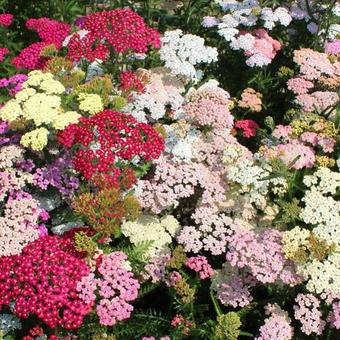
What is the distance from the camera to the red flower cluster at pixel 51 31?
19.3 feet

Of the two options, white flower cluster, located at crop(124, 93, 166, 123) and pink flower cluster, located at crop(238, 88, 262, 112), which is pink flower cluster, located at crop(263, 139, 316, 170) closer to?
pink flower cluster, located at crop(238, 88, 262, 112)

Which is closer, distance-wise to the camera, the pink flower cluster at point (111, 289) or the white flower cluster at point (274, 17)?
the pink flower cluster at point (111, 289)

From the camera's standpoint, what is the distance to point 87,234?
4254 millimetres

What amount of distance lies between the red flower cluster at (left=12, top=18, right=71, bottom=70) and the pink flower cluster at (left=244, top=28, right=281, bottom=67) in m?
1.96

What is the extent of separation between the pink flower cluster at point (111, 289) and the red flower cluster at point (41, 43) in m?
2.35

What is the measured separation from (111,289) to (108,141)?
109 centimetres

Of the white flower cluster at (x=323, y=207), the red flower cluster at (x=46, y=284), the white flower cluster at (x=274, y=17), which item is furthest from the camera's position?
the white flower cluster at (x=274, y=17)

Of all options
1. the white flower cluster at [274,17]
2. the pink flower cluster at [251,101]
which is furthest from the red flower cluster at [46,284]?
the white flower cluster at [274,17]

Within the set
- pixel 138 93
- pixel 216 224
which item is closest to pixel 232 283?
pixel 216 224

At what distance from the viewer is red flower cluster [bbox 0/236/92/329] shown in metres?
A: 3.78

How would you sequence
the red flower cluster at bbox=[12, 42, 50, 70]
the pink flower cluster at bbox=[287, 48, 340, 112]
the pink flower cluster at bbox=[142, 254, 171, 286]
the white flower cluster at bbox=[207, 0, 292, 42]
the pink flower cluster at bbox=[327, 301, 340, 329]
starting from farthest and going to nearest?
the white flower cluster at bbox=[207, 0, 292, 42] < the pink flower cluster at bbox=[287, 48, 340, 112] < the red flower cluster at bbox=[12, 42, 50, 70] < the pink flower cluster at bbox=[142, 254, 171, 286] < the pink flower cluster at bbox=[327, 301, 340, 329]

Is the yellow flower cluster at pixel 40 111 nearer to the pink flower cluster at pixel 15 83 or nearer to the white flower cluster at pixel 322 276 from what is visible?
the pink flower cluster at pixel 15 83

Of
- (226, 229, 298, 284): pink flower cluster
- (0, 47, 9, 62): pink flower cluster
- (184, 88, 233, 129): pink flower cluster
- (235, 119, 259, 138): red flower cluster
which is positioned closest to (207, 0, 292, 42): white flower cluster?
(235, 119, 259, 138): red flower cluster

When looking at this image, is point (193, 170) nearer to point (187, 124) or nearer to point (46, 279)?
point (187, 124)
